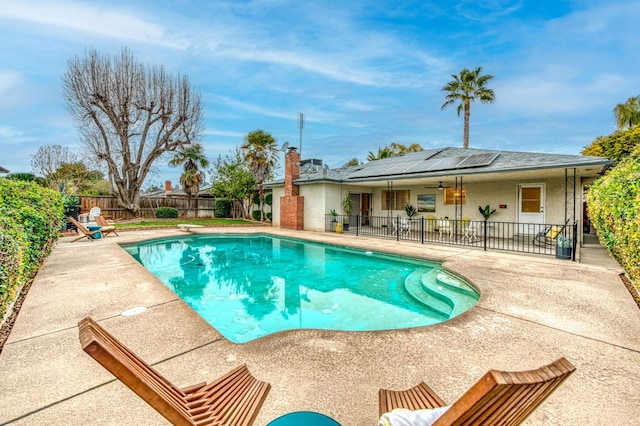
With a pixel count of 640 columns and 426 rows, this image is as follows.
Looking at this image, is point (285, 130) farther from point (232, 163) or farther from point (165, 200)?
point (165, 200)

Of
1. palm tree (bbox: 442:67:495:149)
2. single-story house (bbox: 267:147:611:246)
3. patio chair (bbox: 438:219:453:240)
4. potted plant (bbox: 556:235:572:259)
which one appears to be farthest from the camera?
palm tree (bbox: 442:67:495:149)

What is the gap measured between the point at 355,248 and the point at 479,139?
2229 centimetres

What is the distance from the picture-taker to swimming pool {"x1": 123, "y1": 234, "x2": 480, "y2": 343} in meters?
4.84

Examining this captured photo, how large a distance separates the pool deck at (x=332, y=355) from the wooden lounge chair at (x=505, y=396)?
125cm

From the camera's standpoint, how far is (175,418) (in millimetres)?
1151

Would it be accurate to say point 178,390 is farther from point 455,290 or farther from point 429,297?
point 455,290

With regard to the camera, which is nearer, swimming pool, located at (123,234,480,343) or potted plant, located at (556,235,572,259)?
swimming pool, located at (123,234,480,343)

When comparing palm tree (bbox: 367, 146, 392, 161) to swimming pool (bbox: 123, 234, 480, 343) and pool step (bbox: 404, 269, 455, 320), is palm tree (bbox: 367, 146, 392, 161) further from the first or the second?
pool step (bbox: 404, 269, 455, 320)

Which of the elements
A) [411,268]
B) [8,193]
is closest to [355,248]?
[411,268]

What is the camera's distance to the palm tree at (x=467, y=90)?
2106 centimetres

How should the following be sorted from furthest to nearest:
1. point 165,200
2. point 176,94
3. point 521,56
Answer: point 165,200
point 176,94
point 521,56

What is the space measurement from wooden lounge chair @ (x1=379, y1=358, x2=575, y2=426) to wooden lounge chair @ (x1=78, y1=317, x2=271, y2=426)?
1.02 meters

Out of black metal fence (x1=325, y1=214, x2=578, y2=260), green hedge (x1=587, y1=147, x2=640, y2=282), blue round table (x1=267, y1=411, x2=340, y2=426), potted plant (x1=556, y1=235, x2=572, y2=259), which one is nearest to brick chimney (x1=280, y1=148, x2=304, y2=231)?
black metal fence (x1=325, y1=214, x2=578, y2=260)

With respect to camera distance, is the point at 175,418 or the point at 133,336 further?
the point at 133,336
